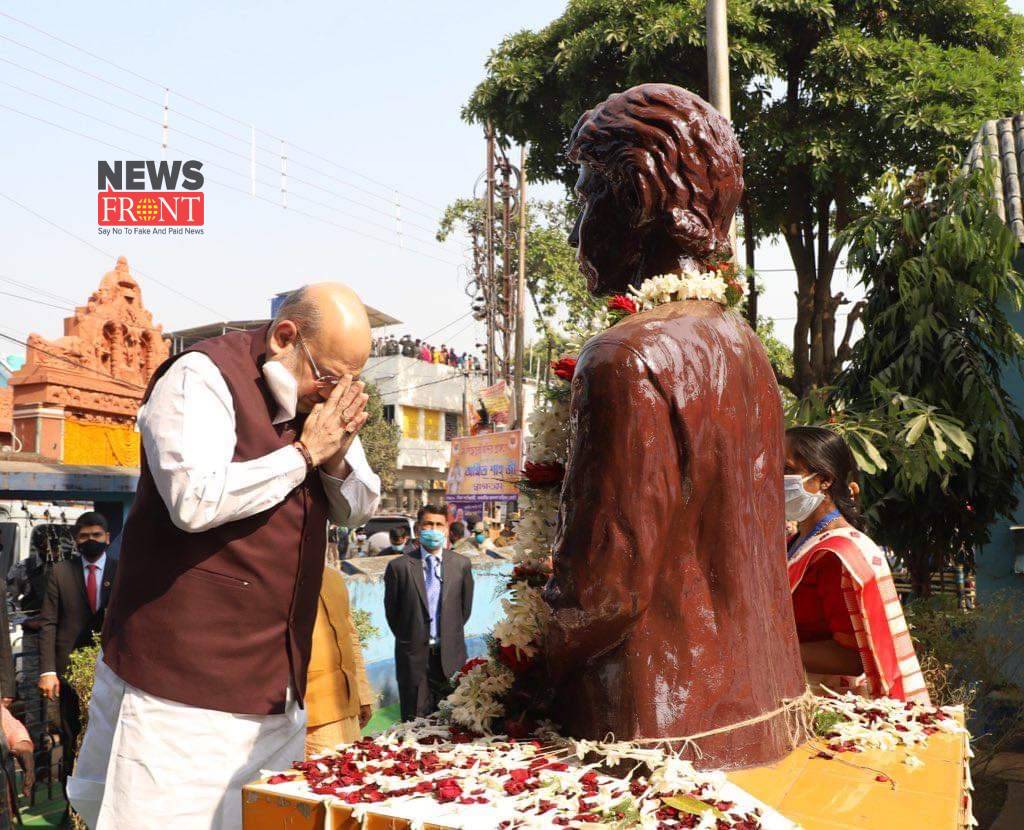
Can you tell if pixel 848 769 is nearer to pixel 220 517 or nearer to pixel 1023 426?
pixel 220 517

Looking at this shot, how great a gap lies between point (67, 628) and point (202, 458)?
15.3ft

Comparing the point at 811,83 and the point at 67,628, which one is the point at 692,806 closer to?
the point at 67,628

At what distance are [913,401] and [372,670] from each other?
6046 millimetres

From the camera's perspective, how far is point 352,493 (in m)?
2.63

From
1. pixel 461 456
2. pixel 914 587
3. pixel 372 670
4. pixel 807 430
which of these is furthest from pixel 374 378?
pixel 807 430

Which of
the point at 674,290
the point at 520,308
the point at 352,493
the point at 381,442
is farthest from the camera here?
the point at 381,442

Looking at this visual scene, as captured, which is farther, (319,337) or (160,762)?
(319,337)

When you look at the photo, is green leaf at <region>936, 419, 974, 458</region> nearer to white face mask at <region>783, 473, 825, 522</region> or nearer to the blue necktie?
white face mask at <region>783, 473, 825, 522</region>

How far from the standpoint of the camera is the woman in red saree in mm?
3016

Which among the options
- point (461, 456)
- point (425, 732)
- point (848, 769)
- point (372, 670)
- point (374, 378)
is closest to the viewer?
point (848, 769)

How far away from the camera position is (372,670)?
988cm

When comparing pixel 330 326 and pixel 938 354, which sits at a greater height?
pixel 938 354

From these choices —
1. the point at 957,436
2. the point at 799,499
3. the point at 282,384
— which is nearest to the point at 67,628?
the point at 282,384

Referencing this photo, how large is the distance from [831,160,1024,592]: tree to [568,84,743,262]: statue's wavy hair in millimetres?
4397
